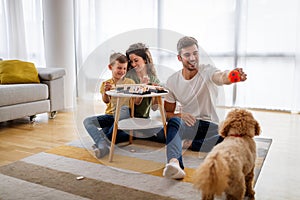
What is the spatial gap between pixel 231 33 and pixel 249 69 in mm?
477

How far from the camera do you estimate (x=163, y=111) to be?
1874 millimetres

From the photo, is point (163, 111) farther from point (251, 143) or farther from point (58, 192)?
point (58, 192)

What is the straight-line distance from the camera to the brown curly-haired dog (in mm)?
1079

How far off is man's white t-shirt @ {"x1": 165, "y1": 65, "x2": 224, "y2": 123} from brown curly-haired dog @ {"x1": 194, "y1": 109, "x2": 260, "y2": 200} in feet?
1.93

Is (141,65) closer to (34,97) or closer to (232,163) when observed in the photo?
(232,163)

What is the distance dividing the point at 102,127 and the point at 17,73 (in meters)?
1.34

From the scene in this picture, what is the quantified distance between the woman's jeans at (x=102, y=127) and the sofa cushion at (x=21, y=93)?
2.75 ft

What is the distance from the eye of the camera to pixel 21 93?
273 centimetres

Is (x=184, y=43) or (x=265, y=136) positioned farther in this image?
(x=265, y=136)

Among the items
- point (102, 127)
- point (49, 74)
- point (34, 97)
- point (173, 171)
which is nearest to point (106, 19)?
point (49, 74)

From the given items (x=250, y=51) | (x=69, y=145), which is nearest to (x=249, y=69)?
(x=250, y=51)

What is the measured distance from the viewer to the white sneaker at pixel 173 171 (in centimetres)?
153

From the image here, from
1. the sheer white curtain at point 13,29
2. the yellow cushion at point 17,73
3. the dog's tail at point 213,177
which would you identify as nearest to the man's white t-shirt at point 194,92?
the dog's tail at point 213,177

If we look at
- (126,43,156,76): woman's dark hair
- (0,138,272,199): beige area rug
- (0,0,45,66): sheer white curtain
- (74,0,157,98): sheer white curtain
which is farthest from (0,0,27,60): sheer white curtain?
(126,43,156,76): woman's dark hair
